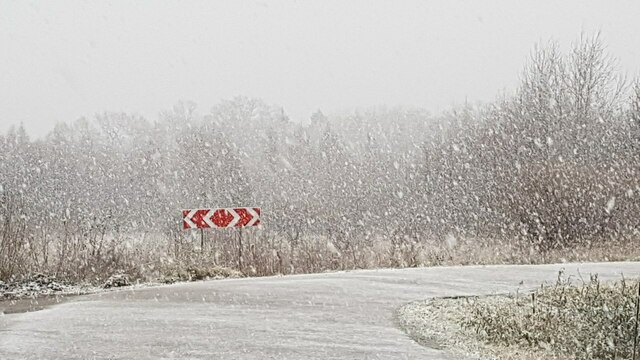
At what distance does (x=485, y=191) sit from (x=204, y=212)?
16.8m

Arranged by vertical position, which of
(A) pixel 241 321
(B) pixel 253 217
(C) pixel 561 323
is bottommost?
(C) pixel 561 323

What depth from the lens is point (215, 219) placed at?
1748 cm

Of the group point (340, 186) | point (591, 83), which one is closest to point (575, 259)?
point (591, 83)

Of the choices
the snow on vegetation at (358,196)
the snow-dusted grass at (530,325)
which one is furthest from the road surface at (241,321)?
the snow on vegetation at (358,196)

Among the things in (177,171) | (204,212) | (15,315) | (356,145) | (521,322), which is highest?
(356,145)

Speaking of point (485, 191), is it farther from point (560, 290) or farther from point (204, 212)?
point (560, 290)

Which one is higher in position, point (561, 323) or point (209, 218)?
point (209, 218)

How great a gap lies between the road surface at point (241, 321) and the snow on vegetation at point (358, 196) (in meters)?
3.70

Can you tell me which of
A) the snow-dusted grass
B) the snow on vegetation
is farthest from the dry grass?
A: the snow on vegetation

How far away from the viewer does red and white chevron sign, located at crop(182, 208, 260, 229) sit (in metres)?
17.4

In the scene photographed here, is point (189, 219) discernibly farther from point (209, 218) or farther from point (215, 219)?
point (215, 219)

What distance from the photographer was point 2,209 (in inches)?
593

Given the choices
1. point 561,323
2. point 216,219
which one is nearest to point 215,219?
point 216,219

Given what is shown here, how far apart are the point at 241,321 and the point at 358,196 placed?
A: 36.0 metres
